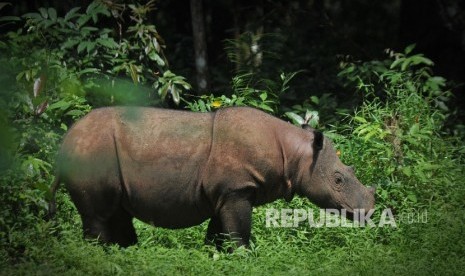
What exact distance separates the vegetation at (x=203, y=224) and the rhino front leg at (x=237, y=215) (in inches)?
6.6

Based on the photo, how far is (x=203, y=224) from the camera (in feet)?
26.6

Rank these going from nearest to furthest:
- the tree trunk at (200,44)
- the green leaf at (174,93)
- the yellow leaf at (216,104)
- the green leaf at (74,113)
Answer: the green leaf at (74,113), the yellow leaf at (216,104), the green leaf at (174,93), the tree trunk at (200,44)

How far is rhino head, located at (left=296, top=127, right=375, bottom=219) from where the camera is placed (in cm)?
732

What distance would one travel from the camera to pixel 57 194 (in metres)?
8.09

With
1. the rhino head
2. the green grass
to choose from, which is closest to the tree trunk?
the green grass

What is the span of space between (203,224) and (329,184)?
50.9 inches

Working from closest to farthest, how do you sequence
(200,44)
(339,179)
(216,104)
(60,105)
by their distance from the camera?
(339,179), (60,105), (216,104), (200,44)

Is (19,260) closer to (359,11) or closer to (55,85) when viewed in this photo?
(55,85)

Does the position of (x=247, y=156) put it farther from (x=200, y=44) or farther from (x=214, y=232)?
(x=200, y=44)

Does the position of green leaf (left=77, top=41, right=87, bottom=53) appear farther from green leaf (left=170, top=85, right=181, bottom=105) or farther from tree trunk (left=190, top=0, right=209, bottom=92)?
tree trunk (left=190, top=0, right=209, bottom=92)

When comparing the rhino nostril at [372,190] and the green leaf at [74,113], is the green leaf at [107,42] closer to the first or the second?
the green leaf at [74,113]

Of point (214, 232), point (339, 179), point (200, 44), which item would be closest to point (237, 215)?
point (214, 232)

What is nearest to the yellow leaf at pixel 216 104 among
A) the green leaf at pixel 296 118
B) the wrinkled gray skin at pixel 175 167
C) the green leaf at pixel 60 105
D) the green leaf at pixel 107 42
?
the green leaf at pixel 296 118

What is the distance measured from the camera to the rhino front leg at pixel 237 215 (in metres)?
6.97
